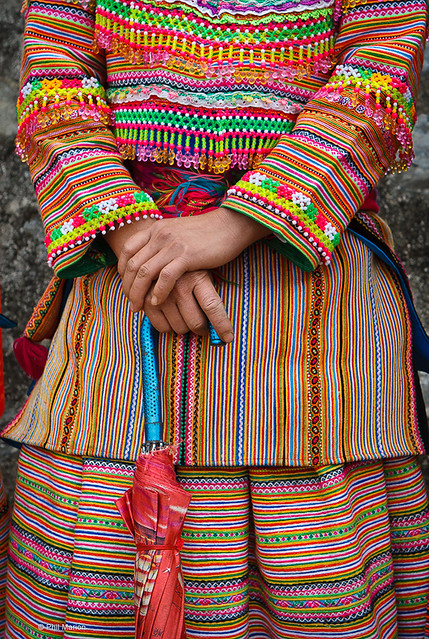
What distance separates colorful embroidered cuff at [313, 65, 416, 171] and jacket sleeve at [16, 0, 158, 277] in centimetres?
33

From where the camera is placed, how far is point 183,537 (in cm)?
107

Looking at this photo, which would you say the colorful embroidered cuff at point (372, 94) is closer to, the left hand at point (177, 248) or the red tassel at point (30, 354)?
the left hand at point (177, 248)

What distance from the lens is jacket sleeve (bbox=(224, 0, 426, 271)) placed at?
101cm

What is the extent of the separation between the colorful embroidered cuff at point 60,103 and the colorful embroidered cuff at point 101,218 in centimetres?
17

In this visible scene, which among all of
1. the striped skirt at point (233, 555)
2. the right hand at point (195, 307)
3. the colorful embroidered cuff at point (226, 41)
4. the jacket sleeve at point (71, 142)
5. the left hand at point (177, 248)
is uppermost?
the colorful embroidered cuff at point (226, 41)

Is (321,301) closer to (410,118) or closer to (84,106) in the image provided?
(410,118)

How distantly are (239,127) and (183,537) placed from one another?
0.62 metres

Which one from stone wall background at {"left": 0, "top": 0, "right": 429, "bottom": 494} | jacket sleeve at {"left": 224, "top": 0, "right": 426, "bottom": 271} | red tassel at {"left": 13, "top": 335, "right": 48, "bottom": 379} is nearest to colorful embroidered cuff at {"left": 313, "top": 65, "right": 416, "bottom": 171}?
jacket sleeve at {"left": 224, "top": 0, "right": 426, "bottom": 271}

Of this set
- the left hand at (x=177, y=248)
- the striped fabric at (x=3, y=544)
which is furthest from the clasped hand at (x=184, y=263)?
the striped fabric at (x=3, y=544)

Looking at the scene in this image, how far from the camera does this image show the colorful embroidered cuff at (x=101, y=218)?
3.39ft

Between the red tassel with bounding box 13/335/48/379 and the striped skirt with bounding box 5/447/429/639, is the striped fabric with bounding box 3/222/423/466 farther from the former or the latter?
the red tassel with bounding box 13/335/48/379

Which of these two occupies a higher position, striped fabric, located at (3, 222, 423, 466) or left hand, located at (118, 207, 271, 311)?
left hand, located at (118, 207, 271, 311)

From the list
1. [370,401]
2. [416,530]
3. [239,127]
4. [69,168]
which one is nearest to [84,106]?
[69,168]

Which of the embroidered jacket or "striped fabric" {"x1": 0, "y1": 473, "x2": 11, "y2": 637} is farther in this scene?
"striped fabric" {"x1": 0, "y1": 473, "x2": 11, "y2": 637}
